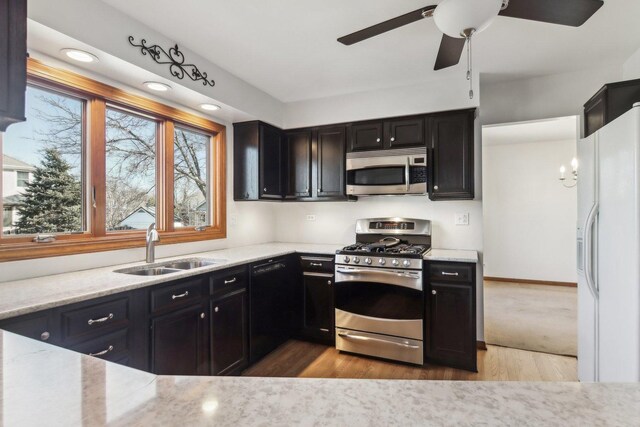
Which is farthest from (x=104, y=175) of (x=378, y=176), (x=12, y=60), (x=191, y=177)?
(x=378, y=176)

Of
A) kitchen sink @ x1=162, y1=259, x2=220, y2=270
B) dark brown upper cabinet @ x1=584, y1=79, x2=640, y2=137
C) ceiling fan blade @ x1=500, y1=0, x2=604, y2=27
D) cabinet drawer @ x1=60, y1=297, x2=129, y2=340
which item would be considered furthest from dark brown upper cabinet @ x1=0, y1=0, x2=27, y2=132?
dark brown upper cabinet @ x1=584, y1=79, x2=640, y2=137

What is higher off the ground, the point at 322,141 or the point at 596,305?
the point at 322,141

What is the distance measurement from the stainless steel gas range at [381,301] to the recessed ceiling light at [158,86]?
1978 mm

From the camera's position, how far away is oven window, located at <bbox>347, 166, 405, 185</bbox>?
322 cm

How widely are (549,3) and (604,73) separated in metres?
2.05

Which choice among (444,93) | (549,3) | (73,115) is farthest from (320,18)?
(73,115)

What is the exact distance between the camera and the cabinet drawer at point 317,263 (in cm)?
320

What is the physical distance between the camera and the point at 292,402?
0.57 meters

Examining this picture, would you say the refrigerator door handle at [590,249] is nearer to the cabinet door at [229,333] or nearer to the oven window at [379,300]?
the oven window at [379,300]

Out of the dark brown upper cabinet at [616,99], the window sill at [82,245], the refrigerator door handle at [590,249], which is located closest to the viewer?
the window sill at [82,245]

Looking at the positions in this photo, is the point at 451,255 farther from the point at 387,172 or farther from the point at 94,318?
the point at 94,318

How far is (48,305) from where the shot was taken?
144cm

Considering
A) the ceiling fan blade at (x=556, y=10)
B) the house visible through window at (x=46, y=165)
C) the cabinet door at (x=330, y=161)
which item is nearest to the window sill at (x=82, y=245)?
the house visible through window at (x=46, y=165)

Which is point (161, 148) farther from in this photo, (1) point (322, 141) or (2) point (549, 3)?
(2) point (549, 3)
